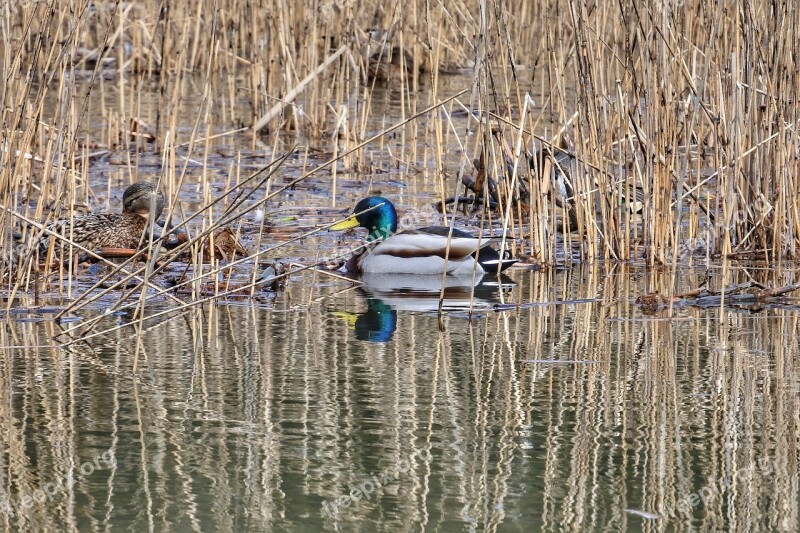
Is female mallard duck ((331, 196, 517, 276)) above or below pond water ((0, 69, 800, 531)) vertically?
above

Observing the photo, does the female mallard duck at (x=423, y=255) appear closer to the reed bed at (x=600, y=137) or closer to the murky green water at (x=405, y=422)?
the reed bed at (x=600, y=137)

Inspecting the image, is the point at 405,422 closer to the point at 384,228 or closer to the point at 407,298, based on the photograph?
the point at 407,298

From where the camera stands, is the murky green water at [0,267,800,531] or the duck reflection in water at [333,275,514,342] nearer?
the murky green water at [0,267,800,531]

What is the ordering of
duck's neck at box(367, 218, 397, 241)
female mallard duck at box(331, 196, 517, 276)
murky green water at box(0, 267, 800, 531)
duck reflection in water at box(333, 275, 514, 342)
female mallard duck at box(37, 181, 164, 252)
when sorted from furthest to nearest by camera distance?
duck's neck at box(367, 218, 397, 241) → female mallard duck at box(37, 181, 164, 252) → female mallard duck at box(331, 196, 517, 276) → duck reflection in water at box(333, 275, 514, 342) → murky green water at box(0, 267, 800, 531)

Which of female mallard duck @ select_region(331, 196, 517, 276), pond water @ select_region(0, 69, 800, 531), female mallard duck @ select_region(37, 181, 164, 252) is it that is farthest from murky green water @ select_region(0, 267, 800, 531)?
female mallard duck @ select_region(37, 181, 164, 252)

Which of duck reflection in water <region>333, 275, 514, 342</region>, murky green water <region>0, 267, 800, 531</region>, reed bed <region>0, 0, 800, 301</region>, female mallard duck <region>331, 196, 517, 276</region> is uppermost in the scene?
reed bed <region>0, 0, 800, 301</region>

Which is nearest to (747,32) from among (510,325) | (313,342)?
(510,325)

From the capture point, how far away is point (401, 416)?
12.8 ft

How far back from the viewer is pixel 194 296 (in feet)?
18.8

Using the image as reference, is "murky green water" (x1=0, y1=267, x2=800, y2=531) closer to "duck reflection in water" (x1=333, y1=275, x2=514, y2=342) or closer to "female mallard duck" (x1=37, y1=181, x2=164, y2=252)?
"duck reflection in water" (x1=333, y1=275, x2=514, y2=342)

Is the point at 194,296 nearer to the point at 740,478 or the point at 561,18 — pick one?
the point at 561,18

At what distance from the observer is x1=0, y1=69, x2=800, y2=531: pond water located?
3113mm

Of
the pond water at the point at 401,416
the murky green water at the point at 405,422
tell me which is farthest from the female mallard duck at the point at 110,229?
the murky green water at the point at 405,422

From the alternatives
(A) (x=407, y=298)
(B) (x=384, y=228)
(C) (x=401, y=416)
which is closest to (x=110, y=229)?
(B) (x=384, y=228)
